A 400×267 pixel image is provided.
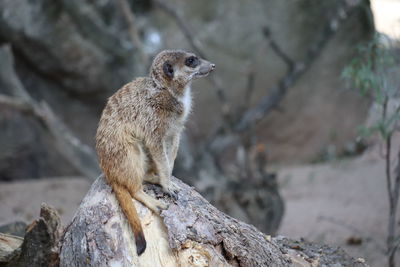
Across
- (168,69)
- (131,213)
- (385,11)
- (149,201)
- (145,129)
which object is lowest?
(131,213)

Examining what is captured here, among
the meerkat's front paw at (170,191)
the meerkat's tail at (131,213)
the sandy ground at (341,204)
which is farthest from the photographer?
the sandy ground at (341,204)

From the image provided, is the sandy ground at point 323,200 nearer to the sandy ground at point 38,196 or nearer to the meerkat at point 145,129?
the sandy ground at point 38,196

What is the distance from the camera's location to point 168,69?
300cm

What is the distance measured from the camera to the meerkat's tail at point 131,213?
224 centimetres

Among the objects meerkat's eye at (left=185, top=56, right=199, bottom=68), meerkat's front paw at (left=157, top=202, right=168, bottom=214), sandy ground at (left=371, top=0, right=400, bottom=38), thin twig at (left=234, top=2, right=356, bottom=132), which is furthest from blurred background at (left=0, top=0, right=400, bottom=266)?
meerkat's front paw at (left=157, top=202, right=168, bottom=214)

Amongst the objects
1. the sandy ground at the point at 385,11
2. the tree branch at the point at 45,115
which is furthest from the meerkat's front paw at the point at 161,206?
→ the sandy ground at the point at 385,11

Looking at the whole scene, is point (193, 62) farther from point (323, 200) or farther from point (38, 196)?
point (38, 196)

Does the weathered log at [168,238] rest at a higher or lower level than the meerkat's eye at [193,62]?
lower

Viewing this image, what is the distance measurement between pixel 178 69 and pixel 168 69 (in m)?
0.07

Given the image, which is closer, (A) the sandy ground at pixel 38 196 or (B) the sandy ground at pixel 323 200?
(B) the sandy ground at pixel 323 200

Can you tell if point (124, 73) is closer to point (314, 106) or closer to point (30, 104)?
point (30, 104)

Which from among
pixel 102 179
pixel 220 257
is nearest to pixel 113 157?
pixel 102 179

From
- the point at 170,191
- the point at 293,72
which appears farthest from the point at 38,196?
the point at 170,191

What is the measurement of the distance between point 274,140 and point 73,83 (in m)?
3.17
